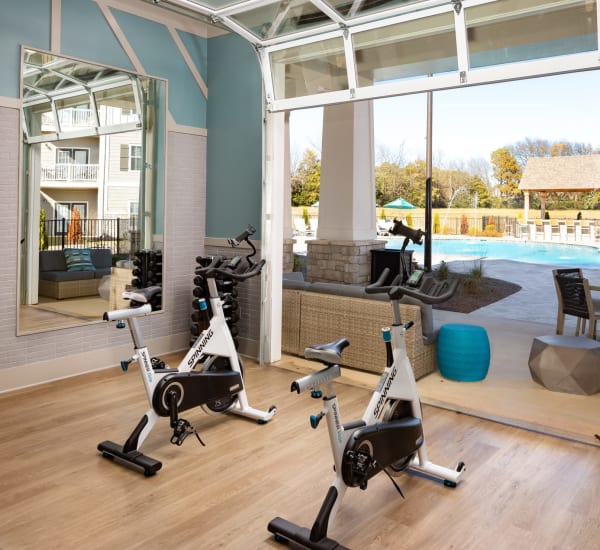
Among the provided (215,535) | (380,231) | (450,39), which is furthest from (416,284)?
(380,231)

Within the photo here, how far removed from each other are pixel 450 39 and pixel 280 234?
2.34 metres

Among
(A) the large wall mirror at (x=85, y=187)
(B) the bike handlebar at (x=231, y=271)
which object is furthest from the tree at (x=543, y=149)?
(B) the bike handlebar at (x=231, y=271)

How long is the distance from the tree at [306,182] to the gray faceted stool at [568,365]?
21.7ft

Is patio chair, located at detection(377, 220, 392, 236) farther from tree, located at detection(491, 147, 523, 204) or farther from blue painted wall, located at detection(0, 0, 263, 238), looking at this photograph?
blue painted wall, located at detection(0, 0, 263, 238)

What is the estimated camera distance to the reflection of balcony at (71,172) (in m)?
4.66

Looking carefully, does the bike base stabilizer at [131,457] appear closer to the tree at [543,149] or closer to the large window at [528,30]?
the large window at [528,30]

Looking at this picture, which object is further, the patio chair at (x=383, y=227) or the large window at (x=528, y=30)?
the patio chair at (x=383, y=227)

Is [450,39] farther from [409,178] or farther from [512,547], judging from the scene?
[409,178]

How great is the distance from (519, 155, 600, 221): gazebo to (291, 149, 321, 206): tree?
3699 mm

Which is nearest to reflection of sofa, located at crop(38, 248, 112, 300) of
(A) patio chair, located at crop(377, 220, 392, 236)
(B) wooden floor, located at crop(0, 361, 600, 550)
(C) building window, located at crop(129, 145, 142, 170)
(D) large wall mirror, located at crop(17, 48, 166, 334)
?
(D) large wall mirror, located at crop(17, 48, 166, 334)

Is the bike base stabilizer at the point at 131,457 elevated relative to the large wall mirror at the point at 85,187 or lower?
lower

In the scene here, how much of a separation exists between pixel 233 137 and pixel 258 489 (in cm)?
382

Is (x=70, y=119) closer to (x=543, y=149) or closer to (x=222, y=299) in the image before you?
(x=222, y=299)

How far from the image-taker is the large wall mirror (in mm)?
4629
